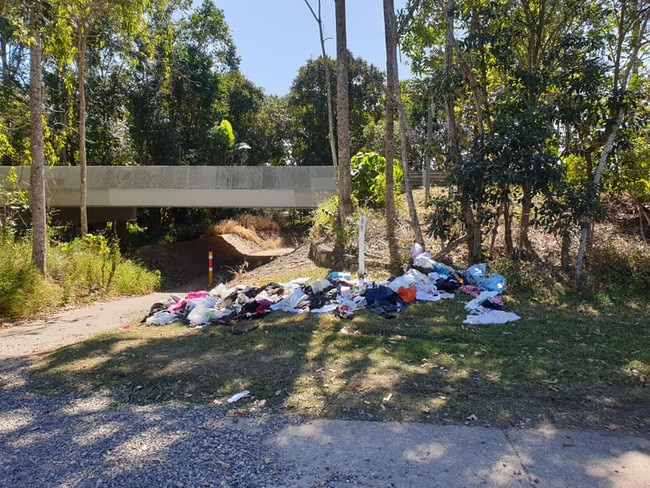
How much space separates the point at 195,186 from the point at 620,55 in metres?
13.9

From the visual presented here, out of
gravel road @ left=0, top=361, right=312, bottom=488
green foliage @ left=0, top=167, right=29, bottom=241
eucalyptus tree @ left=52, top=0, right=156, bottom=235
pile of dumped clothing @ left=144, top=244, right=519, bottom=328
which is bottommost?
gravel road @ left=0, top=361, right=312, bottom=488

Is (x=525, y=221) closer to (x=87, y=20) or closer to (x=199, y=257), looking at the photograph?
(x=87, y=20)

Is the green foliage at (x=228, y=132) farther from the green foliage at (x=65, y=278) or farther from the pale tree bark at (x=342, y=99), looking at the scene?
the pale tree bark at (x=342, y=99)

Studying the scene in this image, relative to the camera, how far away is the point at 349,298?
27.1ft

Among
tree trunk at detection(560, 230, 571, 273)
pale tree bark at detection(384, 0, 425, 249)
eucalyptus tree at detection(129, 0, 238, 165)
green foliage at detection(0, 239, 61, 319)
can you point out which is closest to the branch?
pale tree bark at detection(384, 0, 425, 249)

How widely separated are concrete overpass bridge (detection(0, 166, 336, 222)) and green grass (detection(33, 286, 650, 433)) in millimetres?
11081

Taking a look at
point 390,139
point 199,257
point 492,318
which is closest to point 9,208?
point 390,139

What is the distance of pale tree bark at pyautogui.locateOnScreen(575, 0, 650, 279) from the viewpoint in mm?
8797

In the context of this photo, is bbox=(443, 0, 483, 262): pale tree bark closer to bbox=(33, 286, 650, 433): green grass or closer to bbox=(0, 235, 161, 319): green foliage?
bbox=(33, 286, 650, 433): green grass

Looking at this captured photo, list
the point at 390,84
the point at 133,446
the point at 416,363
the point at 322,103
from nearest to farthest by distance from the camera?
the point at 133,446 < the point at 416,363 < the point at 390,84 < the point at 322,103

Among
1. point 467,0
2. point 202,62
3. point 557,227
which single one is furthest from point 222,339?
point 202,62

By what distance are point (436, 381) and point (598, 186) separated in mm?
5795

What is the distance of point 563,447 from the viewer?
3520 mm

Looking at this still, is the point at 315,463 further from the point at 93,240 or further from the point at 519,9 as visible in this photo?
the point at 93,240
